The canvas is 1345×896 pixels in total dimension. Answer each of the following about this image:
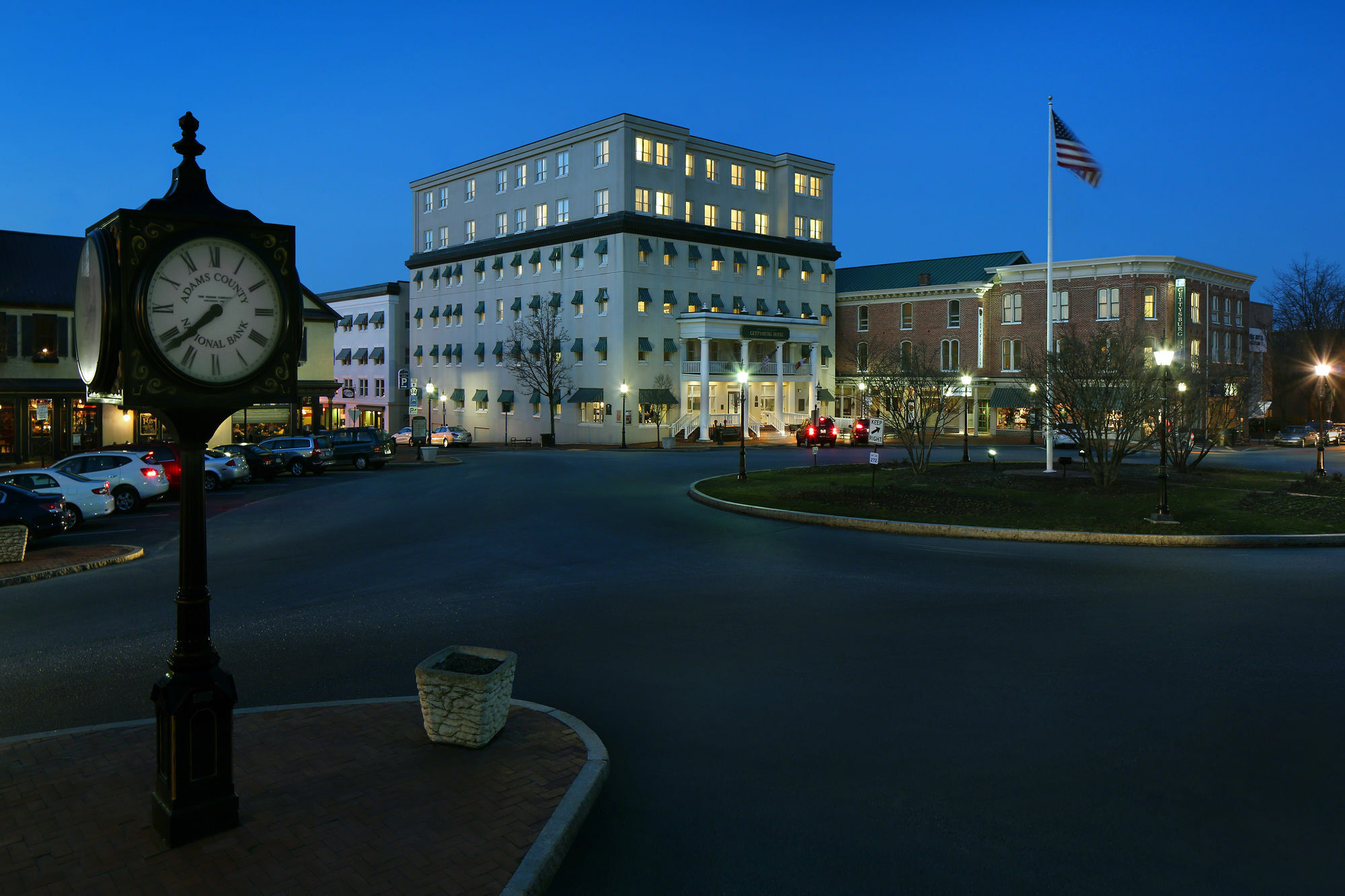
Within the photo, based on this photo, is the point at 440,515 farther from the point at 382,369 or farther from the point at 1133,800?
the point at 382,369

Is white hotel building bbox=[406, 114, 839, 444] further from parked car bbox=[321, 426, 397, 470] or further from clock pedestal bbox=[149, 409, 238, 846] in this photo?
clock pedestal bbox=[149, 409, 238, 846]

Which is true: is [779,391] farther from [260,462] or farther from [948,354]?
[260,462]

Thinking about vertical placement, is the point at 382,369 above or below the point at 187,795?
above

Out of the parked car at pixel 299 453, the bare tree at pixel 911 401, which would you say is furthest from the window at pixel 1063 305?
the parked car at pixel 299 453

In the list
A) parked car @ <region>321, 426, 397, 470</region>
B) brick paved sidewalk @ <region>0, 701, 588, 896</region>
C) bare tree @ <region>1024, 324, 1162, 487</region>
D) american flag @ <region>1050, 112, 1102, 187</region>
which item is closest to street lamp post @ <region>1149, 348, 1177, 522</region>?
bare tree @ <region>1024, 324, 1162, 487</region>

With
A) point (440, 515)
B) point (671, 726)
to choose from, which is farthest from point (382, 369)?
point (671, 726)

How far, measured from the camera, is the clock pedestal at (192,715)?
4.85m

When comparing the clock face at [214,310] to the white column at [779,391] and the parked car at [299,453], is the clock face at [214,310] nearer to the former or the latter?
the parked car at [299,453]

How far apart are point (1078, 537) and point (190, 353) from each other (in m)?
15.7

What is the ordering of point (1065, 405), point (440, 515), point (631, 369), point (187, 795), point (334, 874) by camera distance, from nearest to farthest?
point (334, 874), point (187, 795), point (440, 515), point (1065, 405), point (631, 369)

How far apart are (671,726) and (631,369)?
185 ft

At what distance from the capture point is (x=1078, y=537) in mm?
16766

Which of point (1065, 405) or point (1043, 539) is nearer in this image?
point (1043, 539)

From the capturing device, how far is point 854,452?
48750mm
